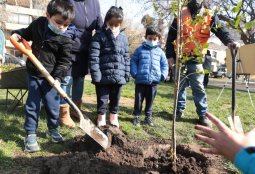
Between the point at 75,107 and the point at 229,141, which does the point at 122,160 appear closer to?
the point at 75,107

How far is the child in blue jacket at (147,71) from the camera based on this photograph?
486 cm

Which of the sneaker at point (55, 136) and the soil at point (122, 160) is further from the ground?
the sneaker at point (55, 136)

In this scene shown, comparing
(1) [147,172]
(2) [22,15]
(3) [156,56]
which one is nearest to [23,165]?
(1) [147,172]

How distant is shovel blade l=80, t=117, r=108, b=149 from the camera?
11.2ft

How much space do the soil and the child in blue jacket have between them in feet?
3.53

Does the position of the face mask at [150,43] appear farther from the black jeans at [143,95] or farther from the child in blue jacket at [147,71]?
the black jeans at [143,95]

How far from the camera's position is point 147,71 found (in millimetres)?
4840

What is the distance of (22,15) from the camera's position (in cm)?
5019

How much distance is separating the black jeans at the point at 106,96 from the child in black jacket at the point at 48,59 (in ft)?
2.76

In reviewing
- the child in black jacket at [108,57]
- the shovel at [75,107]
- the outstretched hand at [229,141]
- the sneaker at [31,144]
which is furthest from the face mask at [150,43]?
the outstretched hand at [229,141]

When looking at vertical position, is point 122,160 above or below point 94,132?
below

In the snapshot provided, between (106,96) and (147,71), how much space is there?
2.42 ft

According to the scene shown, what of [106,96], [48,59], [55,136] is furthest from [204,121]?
[48,59]

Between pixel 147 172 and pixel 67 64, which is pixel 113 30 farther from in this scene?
pixel 147 172
